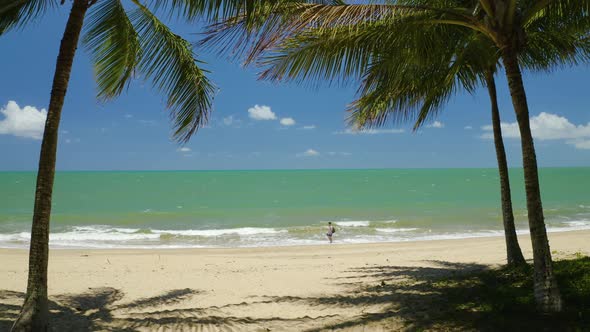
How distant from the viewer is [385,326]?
575 centimetres

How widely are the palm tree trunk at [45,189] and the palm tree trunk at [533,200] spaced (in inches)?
206

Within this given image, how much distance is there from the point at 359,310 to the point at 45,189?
15.2ft

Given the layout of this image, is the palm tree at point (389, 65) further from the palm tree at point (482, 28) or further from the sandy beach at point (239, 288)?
the sandy beach at point (239, 288)

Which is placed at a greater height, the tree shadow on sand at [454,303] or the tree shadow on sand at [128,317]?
the tree shadow on sand at [454,303]

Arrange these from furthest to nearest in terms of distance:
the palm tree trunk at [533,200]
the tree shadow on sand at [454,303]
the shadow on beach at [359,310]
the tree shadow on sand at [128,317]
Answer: the tree shadow on sand at [128,317], the shadow on beach at [359,310], the palm tree trunk at [533,200], the tree shadow on sand at [454,303]

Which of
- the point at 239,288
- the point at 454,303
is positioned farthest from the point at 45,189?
the point at 454,303

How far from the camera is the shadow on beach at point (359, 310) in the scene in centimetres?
554

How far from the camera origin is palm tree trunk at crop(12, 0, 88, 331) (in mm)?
5129

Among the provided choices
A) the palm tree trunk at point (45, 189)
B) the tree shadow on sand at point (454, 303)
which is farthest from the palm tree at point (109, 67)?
the tree shadow on sand at point (454, 303)

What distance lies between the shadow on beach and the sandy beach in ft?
0.06

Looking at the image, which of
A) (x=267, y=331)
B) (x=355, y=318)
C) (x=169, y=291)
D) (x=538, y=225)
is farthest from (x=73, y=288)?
(x=538, y=225)

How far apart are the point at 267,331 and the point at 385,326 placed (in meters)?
1.56

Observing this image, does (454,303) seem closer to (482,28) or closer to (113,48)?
(482,28)

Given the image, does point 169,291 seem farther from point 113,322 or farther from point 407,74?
point 407,74
